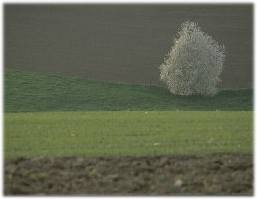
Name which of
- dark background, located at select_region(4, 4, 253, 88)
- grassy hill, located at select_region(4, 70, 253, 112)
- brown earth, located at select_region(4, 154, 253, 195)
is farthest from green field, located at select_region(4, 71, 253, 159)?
dark background, located at select_region(4, 4, 253, 88)

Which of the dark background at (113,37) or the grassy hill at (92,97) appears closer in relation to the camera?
the grassy hill at (92,97)

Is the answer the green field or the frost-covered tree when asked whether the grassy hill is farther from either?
the green field

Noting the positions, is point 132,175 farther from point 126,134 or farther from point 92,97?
point 92,97

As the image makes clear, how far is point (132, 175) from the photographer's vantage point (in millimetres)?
8070

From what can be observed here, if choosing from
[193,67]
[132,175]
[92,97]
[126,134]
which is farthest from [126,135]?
[193,67]

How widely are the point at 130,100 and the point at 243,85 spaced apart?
10666 millimetres

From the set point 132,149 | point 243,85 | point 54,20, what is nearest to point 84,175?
point 132,149

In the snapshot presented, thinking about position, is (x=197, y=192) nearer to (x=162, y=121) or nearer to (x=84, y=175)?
(x=84, y=175)

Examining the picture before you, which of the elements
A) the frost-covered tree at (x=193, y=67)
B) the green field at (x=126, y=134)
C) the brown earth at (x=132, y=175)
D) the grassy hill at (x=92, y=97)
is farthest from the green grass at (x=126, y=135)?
the frost-covered tree at (x=193, y=67)

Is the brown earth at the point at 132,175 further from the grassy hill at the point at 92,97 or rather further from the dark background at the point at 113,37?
the dark background at the point at 113,37

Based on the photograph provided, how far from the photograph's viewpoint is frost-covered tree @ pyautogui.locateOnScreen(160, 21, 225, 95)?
1281 inches

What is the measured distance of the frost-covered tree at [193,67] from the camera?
107ft

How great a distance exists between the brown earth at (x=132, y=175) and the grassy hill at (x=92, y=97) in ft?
63.7

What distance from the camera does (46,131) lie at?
11344mm
